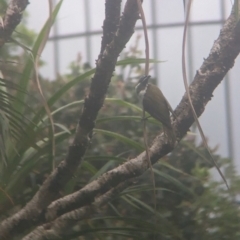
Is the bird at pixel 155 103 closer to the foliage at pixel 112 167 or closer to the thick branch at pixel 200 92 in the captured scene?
the thick branch at pixel 200 92

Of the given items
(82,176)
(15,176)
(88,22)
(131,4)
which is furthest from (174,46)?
(131,4)

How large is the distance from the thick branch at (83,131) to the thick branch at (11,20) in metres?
0.17

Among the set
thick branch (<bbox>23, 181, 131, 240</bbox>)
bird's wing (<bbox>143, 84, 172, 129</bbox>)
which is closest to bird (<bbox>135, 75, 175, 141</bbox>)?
bird's wing (<bbox>143, 84, 172, 129</bbox>)

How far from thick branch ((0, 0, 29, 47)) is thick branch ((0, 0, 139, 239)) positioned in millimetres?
167

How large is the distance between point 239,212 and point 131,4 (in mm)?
608

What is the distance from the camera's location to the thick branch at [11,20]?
645 mm

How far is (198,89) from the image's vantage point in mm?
609

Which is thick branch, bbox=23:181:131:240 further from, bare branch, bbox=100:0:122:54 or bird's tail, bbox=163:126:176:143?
bare branch, bbox=100:0:122:54

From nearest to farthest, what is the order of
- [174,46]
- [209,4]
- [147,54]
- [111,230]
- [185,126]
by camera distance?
1. [147,54]
2. [185,126]
3. [111,230]
4. [209,4]
5. [174,46]

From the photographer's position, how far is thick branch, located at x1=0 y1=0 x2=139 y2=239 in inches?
21.1

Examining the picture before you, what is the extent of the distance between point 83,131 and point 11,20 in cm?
21

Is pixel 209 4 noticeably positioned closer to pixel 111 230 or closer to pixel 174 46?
pixel 174 46

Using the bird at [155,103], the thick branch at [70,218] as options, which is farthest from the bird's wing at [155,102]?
the thick branch at [70,218]

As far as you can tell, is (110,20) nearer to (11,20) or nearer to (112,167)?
(11,20)
